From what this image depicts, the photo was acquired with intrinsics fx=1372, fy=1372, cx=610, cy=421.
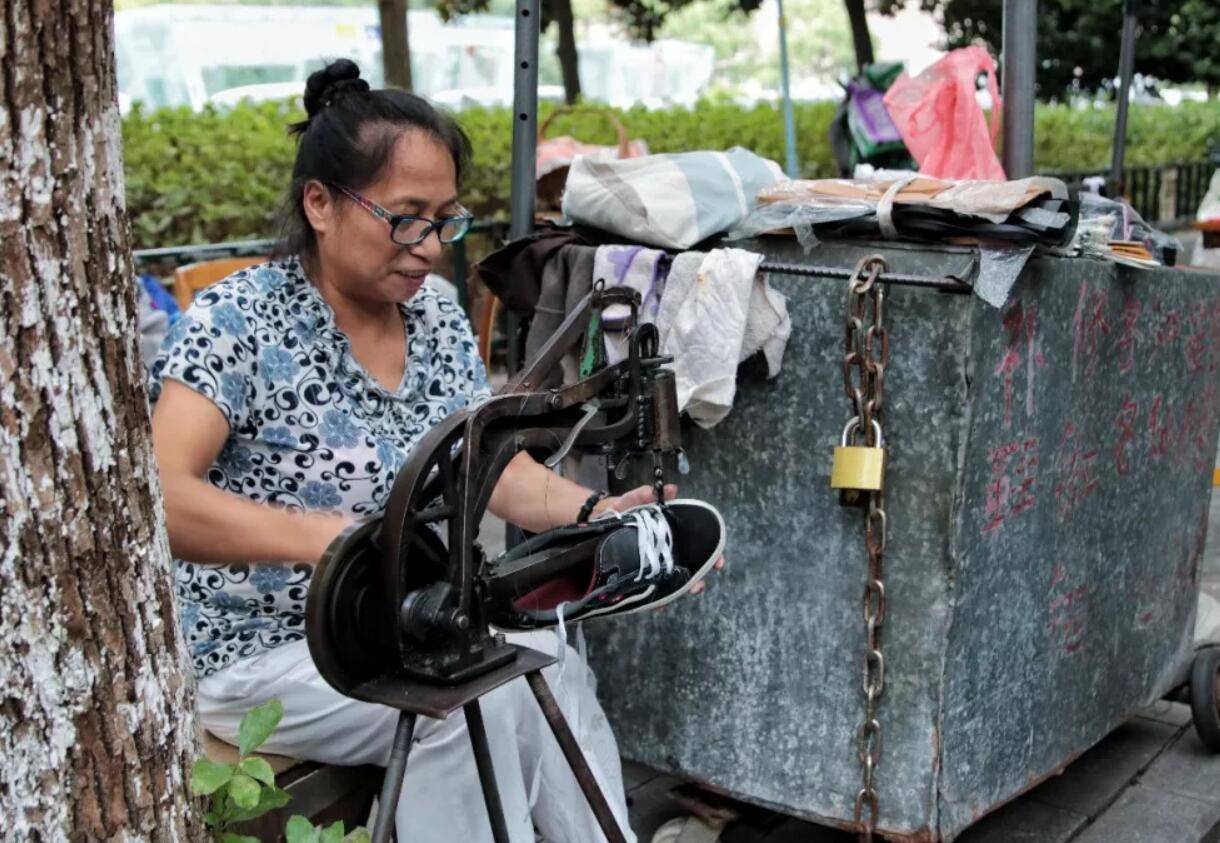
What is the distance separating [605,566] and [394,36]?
732 centimetres

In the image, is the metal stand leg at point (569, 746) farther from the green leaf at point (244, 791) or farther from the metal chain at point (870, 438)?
the metal chain at point (870, 438)

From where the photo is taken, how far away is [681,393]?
101 inches

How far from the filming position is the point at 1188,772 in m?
3.35

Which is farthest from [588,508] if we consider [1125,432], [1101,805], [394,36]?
[394,36]

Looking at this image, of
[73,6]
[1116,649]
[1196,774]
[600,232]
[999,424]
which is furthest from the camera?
[1196,774]

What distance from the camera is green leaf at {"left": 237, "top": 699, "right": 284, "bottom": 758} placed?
5.54 ft

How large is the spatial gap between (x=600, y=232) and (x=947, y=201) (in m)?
0.75

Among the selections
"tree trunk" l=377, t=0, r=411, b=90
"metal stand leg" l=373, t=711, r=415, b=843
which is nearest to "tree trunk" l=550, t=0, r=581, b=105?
"tree trunk" l=377, t=0, r=411, b=90

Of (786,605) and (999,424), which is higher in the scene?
(999,424)

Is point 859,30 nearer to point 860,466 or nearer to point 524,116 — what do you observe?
point 524,116

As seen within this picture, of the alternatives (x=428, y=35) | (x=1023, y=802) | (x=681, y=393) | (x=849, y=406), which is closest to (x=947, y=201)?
(x=849, y=406)

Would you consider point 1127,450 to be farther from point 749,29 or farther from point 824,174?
point 749,29

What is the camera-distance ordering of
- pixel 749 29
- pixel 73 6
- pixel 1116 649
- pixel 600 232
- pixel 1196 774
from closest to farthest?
pixel 73 6
pixel 600 232
pixel 1116 649
pixel 1196 774
pixel 749 29

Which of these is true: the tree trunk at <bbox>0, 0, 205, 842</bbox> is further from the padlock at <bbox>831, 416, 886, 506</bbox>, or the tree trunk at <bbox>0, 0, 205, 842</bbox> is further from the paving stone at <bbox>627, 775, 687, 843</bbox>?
the paving stone at <bbox>627, 775, 687, 843</bbox>
